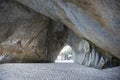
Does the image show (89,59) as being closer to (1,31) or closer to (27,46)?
(27,46)

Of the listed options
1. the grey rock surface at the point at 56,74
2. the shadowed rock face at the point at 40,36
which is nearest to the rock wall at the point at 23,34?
the shadowed rock face at the point at 40,36

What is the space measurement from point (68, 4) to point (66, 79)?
1456 mm

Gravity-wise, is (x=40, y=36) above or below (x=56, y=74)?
above

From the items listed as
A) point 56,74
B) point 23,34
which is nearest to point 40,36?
point 23,34

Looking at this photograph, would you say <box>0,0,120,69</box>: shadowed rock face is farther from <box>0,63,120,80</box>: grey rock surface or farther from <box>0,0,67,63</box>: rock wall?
<box>0,63,120,80</box>: grey rock surface

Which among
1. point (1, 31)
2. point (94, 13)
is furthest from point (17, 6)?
point (94, 13)

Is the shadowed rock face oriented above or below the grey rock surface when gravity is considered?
above

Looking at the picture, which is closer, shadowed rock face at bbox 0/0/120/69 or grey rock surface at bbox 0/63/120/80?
grey rock surface at bbox 0/63/120/80

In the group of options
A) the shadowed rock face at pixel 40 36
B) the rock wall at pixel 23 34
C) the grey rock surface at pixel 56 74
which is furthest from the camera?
the rock wall at pixel 23 34

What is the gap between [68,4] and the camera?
11.0 ft

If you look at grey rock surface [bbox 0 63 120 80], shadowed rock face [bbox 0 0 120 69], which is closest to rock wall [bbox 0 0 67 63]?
shadowed rock face [bbox 0 0 120 69]

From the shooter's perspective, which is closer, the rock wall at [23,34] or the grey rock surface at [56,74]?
the grey rock surface at [56,74]

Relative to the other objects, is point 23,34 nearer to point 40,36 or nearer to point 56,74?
point 40,36

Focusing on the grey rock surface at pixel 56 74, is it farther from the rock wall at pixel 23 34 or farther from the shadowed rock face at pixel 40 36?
the rock wall at pixel 23 34
